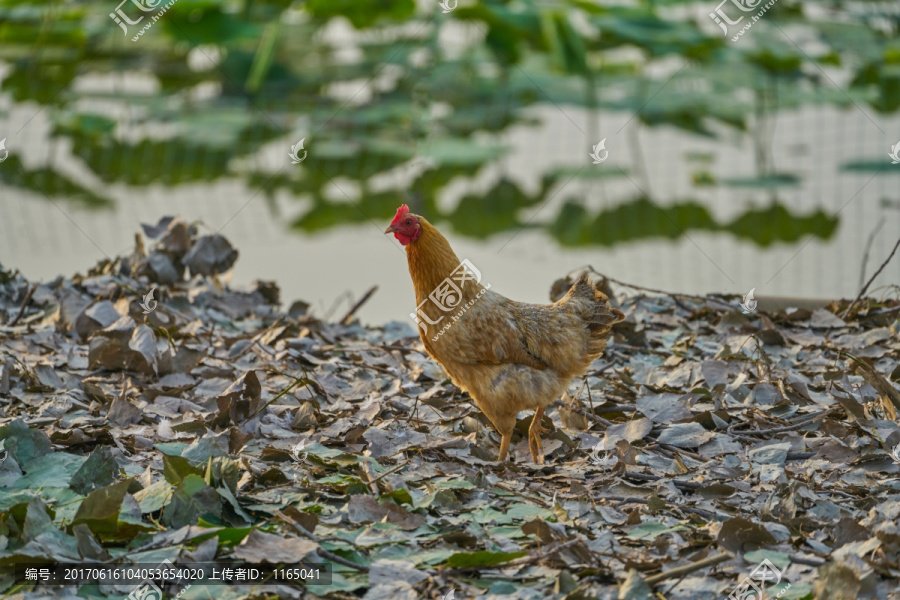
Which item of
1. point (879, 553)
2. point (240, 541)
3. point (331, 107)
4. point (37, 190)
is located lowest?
point (879, 553)

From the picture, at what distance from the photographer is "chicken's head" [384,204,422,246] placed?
3029 mm

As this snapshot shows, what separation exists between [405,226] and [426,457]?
762 millimetres

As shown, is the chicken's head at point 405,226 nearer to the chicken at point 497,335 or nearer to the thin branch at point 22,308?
the chicken at point 497,335

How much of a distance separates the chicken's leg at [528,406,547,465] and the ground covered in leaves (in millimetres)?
41

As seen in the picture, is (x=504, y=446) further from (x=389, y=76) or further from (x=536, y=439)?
(x=389, y=76)

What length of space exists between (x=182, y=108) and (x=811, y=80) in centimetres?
778

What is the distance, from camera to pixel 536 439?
2.84 m

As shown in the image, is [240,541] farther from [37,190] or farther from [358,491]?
[37,190]

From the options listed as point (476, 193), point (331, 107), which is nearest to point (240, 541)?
point (476, 193)

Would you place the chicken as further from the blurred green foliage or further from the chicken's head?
the blurred green foliage

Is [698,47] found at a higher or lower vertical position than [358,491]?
higher

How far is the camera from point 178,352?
3.27m

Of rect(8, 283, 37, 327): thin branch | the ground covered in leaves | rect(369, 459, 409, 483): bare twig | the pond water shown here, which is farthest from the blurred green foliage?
rect(369, 459, 409, 483): bare twig

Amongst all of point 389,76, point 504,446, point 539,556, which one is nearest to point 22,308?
point 504,446
